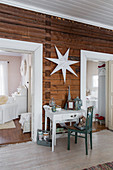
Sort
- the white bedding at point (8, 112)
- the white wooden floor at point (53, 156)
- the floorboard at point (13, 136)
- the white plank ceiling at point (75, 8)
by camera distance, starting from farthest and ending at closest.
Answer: the white bedding at point (8, 112) < the floorboard at point (13, 136) < the white plank ceiling at point (75, 8) < the white wooden floor at point (53, 156)

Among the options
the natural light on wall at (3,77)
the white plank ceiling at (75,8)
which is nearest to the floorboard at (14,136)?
the white plank ceiling at (75,8)

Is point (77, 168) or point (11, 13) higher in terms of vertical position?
point (11, 13)

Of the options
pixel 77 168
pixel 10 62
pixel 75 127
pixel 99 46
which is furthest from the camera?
pixel 10 62

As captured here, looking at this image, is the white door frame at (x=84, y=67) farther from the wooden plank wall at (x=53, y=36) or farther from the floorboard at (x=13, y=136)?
the floorboard at (x=13, y=136)

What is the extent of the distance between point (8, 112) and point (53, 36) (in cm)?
300

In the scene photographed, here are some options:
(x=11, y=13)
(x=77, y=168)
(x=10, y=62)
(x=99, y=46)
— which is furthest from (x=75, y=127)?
(x=10, y=62)

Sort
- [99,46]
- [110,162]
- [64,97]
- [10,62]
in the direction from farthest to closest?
[10,62], [99,46], [64,97], [110,162]

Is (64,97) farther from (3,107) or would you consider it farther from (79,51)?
(3,107)

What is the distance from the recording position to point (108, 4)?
301cm

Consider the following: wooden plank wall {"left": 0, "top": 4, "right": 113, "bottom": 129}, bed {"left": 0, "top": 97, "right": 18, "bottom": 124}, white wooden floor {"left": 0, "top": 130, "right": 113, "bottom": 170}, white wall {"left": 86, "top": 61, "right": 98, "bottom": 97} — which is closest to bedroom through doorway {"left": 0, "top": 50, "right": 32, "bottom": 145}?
bed {"left": 0, "top": 97, "right": 18, "bottom": 124}

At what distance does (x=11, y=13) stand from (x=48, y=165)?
9.80ft

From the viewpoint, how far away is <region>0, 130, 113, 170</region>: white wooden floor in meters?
2.25

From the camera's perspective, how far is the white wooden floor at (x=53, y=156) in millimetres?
2250

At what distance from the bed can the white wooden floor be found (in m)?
1.80
